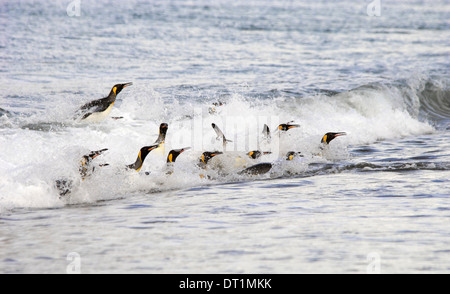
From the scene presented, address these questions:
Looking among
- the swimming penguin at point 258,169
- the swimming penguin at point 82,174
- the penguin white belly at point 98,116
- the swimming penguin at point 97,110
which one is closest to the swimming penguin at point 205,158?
the swimming penguin at point 258,169

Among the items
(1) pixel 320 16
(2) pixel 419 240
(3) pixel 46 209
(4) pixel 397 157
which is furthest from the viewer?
(1) pixel 320 16

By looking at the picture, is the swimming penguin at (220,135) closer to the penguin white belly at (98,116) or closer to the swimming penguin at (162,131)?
the swimming penguin at (162,131)

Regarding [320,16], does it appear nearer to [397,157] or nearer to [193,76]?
[193,76]

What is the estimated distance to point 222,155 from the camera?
924 centimetres

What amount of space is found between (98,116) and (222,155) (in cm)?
280

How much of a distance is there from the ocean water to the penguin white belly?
0.55 ft

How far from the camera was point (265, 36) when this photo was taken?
26484 mm

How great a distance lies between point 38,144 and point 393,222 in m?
5.52

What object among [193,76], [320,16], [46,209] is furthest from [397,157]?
[320,16]

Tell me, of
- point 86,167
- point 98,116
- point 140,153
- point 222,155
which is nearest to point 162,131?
point 222,155

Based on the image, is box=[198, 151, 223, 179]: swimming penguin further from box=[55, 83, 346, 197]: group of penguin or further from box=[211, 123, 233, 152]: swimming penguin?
box=[211, 123, 233, 152]: swimming penguin

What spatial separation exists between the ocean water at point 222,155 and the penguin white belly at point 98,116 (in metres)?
0.17

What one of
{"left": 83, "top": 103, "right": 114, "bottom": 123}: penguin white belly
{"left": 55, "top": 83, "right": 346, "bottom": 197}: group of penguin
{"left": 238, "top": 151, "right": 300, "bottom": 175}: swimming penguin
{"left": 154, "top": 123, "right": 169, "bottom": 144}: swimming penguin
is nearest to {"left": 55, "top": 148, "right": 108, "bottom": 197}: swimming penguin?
{"left": 55, "top": 83, "right": 346, "bottom": 197}: group of penguin

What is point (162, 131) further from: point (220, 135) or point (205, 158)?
point (220, 135)
